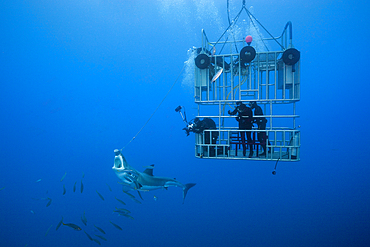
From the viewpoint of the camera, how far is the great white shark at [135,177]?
408 cm

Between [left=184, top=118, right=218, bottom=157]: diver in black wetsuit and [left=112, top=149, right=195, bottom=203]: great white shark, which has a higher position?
[left=184, top=118, right=218, bottom=157]: diver in black wetsuit

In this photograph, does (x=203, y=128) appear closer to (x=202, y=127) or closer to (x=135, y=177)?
(x=202, y=127)

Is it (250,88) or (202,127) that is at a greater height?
(250,88)

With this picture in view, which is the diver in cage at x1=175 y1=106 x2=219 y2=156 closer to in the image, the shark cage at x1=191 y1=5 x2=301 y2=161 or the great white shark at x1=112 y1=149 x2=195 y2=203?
the shark cage at x1=191 y1=5 x2=301 y2=161

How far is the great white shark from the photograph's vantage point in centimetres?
408

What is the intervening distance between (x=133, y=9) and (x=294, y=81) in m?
6.32

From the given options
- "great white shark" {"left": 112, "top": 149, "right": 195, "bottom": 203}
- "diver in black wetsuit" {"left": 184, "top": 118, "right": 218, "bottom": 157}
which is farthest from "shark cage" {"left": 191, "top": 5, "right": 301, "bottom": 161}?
"great white shark" {"left": 112, "top": 149, "right": 195, "bottom": 203}

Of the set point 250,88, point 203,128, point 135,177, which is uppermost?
point 250,88

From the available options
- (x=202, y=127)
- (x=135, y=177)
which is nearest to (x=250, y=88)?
(x=202, y=127)

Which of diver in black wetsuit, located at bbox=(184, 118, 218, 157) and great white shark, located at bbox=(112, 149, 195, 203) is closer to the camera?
diver in black wetsuit, located at bbox=(184, 118, 218, 157)

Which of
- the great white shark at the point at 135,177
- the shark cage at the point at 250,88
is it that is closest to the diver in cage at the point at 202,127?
the shark cage at the point at 250,88

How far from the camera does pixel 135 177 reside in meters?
4.24

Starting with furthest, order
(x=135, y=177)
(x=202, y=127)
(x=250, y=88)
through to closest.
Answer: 1. (x=135, y=177)
2. (x=202, y=127)
3. (x=250, y=88)

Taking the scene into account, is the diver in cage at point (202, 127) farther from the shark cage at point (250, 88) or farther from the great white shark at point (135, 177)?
the great white shark at point (135, 177)
